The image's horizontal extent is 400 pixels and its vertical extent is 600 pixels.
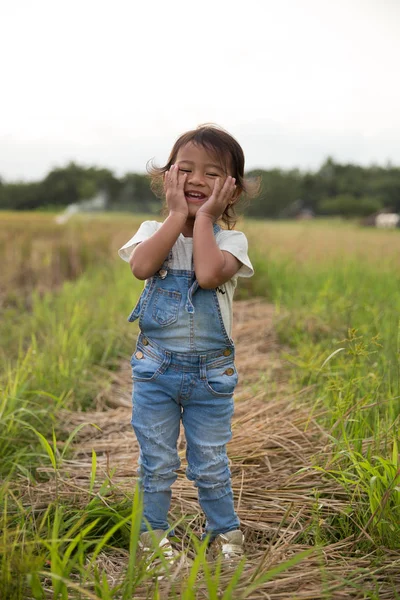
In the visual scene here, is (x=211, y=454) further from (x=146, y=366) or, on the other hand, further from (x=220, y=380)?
(x=146, y=366)

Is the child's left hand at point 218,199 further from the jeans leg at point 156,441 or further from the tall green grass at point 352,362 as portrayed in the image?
the tall green grass at point 352,362

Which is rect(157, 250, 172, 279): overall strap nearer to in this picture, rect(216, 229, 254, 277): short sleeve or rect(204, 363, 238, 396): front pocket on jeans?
rect(216, 229, 254, 277): short sleeve

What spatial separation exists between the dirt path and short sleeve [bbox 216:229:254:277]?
2.38ft

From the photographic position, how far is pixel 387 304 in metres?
4.74

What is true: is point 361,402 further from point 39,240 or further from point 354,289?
point 39,240

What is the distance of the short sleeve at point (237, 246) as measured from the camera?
1.89m

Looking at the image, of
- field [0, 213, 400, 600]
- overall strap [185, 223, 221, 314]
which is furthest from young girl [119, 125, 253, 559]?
field [0, 213, 400, 600]

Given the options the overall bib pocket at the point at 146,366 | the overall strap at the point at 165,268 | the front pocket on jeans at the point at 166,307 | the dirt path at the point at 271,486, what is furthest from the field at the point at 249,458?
the overall strap at the point at 165,268

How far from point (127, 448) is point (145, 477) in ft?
2.59

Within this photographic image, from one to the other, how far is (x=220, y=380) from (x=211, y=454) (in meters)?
0.24

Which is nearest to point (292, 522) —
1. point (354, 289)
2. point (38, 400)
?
point (38, 400)

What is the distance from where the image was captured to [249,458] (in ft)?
8.27

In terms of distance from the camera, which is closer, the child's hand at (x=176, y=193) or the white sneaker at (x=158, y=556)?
the white sneaker at (x=158, y=556)

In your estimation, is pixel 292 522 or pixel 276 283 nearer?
pixel 292 522
